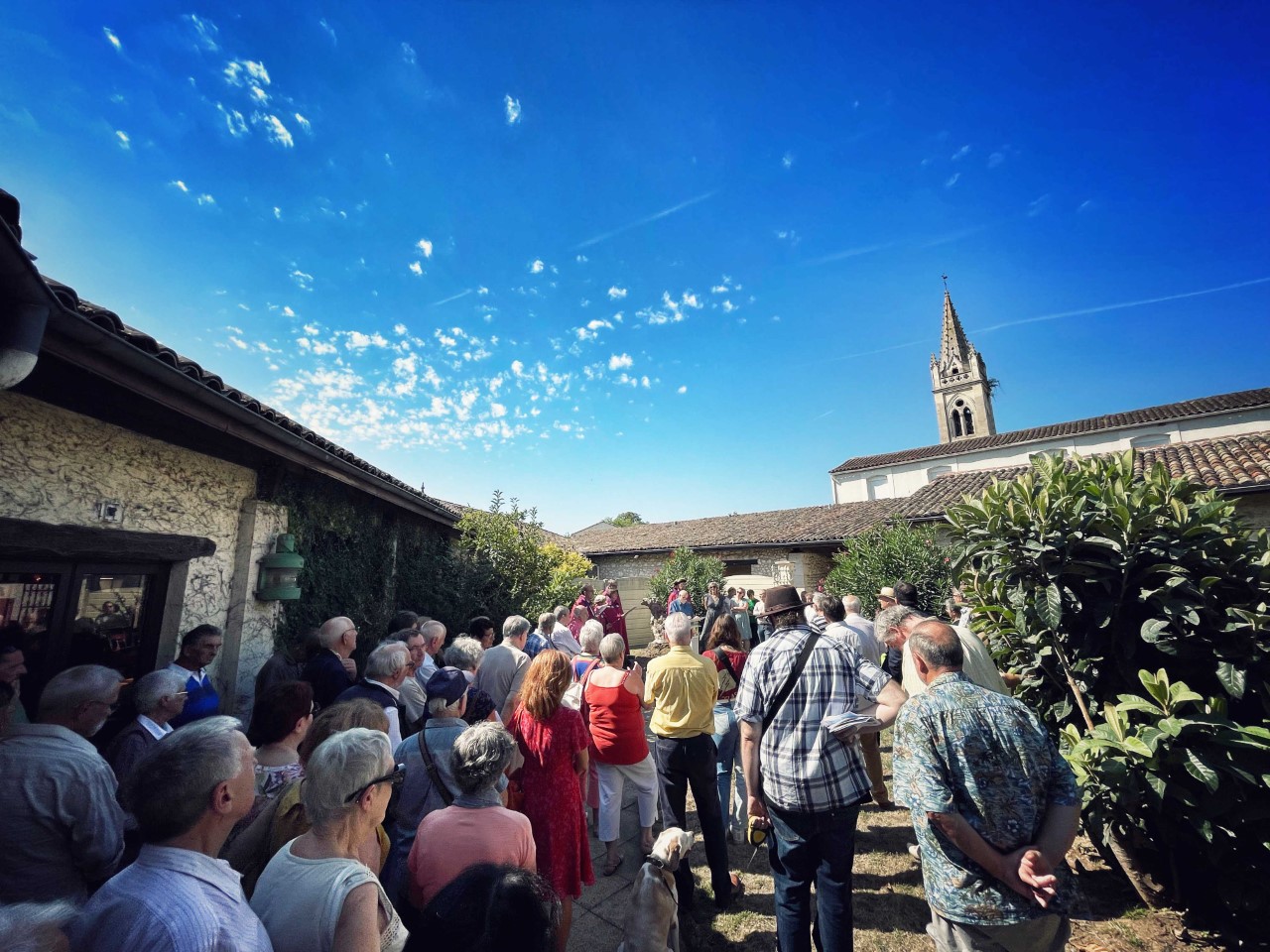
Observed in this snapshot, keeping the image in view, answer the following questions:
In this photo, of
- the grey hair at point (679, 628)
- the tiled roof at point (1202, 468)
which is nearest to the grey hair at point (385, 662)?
the grey hair at point (679, 628)

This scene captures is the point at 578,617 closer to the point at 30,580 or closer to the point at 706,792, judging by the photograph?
the point at 706,792

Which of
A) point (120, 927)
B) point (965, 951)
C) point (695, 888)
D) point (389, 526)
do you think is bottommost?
point (695, 888)

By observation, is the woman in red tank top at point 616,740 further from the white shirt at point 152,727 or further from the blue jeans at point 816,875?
the white shirt at point 152,727

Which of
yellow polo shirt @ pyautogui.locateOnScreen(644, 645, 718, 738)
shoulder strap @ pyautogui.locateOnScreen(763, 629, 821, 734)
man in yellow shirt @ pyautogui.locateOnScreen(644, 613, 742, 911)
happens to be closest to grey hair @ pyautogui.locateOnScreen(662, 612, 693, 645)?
man in yellow shirt @ pyautogui.locateOnScreen(644, 613, 742, 911)

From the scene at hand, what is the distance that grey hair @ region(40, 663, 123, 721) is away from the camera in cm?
213

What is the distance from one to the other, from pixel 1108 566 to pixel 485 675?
4.53 meters

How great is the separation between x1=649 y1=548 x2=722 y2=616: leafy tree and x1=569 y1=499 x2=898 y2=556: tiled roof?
1.34 m

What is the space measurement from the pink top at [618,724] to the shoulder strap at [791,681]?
113 cm

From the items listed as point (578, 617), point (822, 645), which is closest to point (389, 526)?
point (578, 617)

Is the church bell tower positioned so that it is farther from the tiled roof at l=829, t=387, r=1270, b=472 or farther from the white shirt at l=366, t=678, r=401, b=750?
the white shirt at l=366, t=678, r=401, b=750

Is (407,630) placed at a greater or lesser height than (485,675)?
greater

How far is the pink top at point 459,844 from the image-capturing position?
1965mm

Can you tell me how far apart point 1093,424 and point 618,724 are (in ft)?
105

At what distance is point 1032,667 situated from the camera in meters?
3.66
